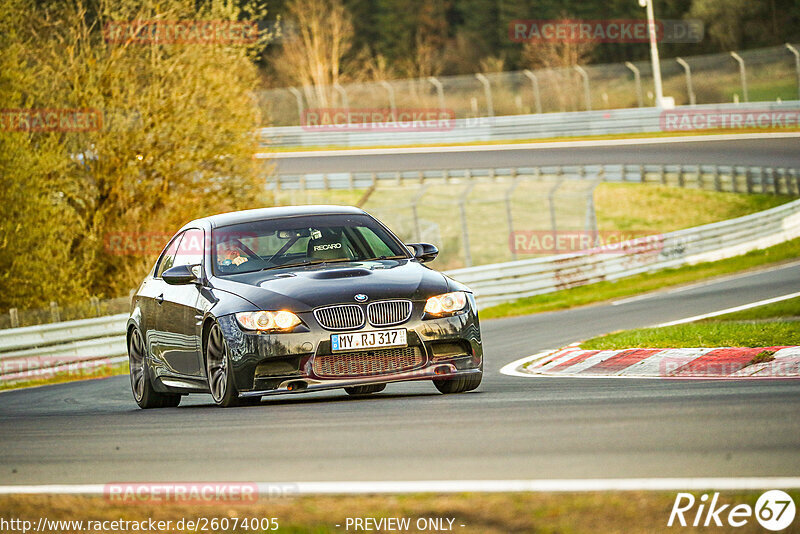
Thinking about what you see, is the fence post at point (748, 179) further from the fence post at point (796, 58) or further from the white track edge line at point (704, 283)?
the white track edge line at point (704, 283)

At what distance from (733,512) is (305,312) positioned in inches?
187

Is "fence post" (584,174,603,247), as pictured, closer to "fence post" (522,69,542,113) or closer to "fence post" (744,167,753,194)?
"fence post" (744,167,753,194)

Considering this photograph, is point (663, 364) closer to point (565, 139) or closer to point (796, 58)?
point (796, 58)

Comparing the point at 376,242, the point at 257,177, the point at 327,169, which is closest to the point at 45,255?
the point at 257,177

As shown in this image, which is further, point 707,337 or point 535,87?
point 535,87

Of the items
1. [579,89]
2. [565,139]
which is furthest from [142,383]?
[579,89]

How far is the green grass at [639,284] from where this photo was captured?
24250 mm

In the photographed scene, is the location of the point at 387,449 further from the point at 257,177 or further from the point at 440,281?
the point at 257,177

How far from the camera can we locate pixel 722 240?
28531 millimetres

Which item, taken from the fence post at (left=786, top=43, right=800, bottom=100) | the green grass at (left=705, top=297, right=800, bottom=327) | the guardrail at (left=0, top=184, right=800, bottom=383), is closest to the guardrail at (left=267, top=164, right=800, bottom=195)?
the guardrail at (left=0, top=184, right=800, bottom=383)

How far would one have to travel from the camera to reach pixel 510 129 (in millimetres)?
49312

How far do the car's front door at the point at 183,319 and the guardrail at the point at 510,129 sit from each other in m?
36.6

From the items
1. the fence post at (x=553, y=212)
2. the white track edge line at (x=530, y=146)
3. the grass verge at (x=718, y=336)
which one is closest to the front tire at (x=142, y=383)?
the grass verge at (x=718, y=336)

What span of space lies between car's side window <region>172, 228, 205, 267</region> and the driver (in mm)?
184
